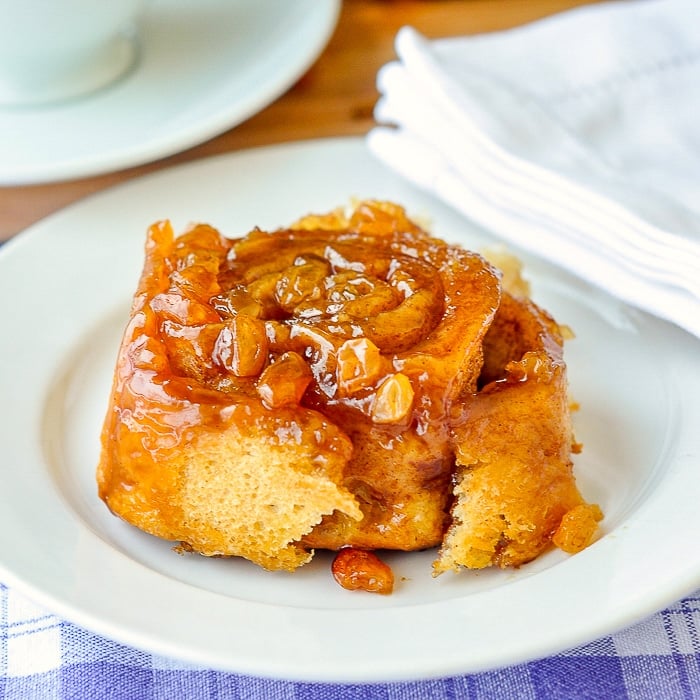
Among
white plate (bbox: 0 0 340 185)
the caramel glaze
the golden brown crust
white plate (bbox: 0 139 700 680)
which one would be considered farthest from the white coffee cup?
the golden brown crust

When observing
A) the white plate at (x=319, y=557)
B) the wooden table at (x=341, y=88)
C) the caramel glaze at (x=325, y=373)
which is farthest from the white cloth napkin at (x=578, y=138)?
the caramel glaze at (x=325, y=373)

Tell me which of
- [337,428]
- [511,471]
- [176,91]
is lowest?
[176,91]

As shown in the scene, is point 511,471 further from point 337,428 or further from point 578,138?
point 578,138

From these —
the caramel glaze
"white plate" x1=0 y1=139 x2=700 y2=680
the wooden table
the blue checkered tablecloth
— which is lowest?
the wooden table

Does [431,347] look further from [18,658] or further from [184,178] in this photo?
[184,178]

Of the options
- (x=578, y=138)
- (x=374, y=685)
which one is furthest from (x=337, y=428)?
(x=578, y=138)

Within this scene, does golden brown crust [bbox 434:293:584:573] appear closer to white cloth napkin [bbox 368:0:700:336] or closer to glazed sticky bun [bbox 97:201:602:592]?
glazed sticky bun [bbox 97:201:602:592]
